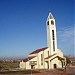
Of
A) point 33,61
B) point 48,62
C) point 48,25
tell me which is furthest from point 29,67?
point 48,25

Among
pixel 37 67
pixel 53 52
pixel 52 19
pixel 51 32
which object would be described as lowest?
pixel 37 67

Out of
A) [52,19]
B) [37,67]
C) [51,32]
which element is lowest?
[37,67]

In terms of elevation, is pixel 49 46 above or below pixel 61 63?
above

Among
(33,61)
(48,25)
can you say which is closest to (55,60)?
(33,61)

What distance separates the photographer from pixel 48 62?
41.2m

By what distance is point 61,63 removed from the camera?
1710 inches

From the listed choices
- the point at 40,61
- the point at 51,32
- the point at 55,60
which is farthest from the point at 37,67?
the point at 51,32

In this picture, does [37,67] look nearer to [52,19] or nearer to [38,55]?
[38,55]

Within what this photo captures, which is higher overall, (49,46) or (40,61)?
(49,46)

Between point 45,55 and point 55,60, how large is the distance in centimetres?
242

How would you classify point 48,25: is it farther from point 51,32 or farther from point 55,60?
point 55,60

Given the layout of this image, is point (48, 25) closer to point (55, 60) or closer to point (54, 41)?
point (54, 41)

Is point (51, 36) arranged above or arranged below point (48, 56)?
above

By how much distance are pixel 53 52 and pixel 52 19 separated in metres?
7.13
